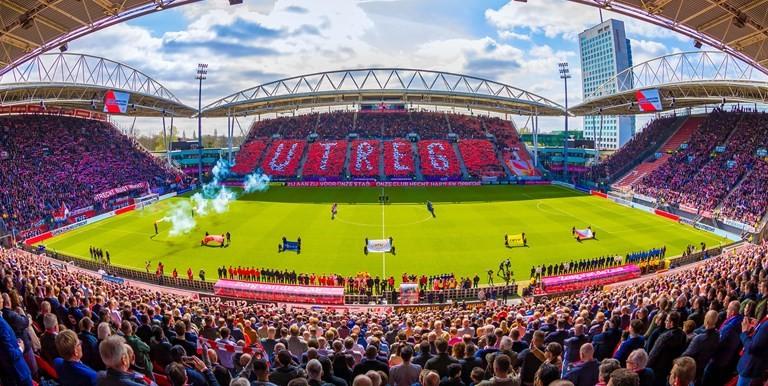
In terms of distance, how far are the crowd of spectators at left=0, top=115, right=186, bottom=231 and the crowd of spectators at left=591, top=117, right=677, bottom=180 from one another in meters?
64.1

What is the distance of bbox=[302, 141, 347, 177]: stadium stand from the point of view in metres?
69.6

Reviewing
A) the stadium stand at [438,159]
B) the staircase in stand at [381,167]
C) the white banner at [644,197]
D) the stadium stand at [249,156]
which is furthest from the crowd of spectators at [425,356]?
the stadium stand at [249,156]

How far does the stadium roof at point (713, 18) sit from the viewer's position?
1894 centimetres

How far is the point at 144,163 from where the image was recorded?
63.0 meters

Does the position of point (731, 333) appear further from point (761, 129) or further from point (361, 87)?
point (361, 87)

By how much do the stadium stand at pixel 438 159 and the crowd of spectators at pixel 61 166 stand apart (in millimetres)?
38079

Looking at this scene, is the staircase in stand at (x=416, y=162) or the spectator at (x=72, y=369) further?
the staircase in stand at (x=416, y=162)

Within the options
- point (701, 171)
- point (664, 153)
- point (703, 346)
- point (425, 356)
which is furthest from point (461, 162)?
point (703, 346)

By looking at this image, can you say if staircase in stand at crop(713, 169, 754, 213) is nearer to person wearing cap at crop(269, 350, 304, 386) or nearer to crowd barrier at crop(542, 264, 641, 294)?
crowd barrier at crop(542, 264, 641, 294)

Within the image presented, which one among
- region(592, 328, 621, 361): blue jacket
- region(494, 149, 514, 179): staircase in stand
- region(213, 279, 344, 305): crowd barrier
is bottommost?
region(213, 279, 344, 305): crowd barrier

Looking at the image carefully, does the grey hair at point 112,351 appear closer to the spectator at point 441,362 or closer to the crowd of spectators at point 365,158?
the spectator at point 441,362

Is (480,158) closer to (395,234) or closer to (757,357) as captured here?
(395,234)

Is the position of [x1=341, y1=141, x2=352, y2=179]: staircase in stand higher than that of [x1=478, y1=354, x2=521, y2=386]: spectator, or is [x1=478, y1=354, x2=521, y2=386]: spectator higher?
[x1=341, y1=141, x2=352, y2=179]: staircase in stand

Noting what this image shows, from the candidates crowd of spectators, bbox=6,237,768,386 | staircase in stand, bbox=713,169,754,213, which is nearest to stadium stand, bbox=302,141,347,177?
staircase in stand, bbox=713,169,754,213
